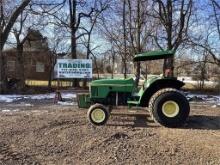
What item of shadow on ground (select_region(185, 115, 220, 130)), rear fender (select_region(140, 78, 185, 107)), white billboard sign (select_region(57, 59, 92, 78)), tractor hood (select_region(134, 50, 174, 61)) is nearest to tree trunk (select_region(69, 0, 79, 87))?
white billboard sign (select_region(57, 59, 92, 78))

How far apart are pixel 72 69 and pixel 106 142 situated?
11.5 meters

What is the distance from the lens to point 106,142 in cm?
962

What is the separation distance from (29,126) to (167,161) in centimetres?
472

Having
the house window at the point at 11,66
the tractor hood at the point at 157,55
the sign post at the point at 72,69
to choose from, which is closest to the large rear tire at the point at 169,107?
the tractor hood at the point at 157,55

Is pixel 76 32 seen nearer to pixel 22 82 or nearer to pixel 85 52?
pixel 85 52

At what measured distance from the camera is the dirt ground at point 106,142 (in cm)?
851

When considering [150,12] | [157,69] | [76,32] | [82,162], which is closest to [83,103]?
[82,162]

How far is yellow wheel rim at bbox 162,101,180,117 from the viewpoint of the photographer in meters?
12.1

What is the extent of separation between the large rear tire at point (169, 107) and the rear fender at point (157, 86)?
0.47 metres

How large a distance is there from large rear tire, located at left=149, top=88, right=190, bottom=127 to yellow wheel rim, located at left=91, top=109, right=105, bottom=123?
4.50 ft

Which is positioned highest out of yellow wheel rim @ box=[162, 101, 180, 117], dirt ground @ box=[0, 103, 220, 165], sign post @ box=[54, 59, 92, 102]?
sign post @ box=[54, 59, 92, 102]

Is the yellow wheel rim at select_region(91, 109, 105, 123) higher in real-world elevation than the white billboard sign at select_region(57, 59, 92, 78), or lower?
lower

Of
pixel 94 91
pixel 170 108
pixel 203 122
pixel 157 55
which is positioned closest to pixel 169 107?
pixel 170 108

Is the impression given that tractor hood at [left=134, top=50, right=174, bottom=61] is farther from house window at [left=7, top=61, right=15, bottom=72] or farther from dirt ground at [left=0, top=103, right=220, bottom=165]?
house window at [left=7, top=61, right=15, bottom=72]
